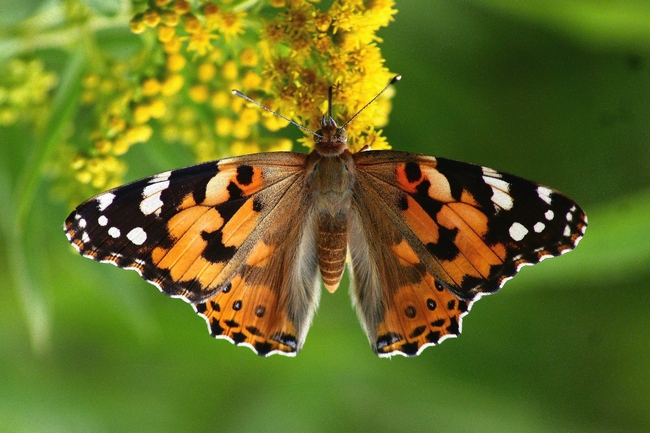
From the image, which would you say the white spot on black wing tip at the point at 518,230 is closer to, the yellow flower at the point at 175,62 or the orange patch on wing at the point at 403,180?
the orange patch on wing at the point at 403,180

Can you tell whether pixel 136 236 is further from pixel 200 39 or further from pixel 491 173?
pixel 491 173

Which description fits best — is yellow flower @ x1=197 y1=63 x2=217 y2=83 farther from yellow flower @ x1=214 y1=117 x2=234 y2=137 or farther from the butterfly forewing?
the butterfly forewing

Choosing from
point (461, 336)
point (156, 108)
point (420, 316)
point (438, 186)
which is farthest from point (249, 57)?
point (461, 336)

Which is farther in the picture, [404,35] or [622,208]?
[404,35]

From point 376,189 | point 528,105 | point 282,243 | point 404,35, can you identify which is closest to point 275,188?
point 282,243

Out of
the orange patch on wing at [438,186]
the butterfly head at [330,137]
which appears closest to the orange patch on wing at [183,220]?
the butterfly head at [330,137]

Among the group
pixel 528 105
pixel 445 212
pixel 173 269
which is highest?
pixel 528 105

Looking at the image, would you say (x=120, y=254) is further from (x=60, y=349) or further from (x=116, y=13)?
(x=60, y=349)
